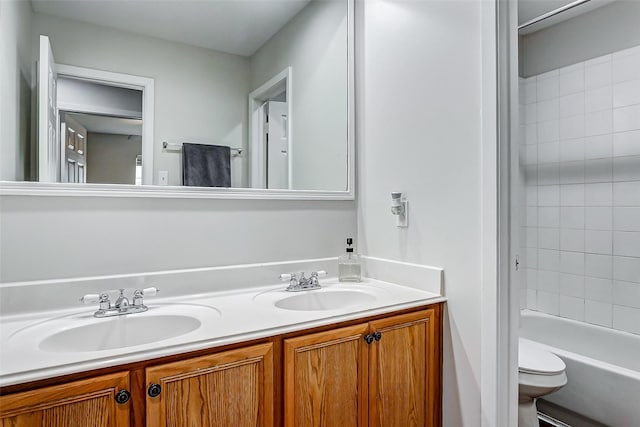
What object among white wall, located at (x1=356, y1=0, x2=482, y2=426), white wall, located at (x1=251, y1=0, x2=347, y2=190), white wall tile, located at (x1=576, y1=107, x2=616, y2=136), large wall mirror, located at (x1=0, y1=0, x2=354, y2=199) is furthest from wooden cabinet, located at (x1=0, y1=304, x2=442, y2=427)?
white wall tile, located at (x1=576, y1=107, x2=616, y2=136)

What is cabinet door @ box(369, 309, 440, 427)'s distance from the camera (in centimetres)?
124

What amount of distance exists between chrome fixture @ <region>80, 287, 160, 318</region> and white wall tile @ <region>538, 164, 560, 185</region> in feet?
8.27

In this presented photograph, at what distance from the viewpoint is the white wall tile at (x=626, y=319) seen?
2154 millimetres

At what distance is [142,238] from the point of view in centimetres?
138

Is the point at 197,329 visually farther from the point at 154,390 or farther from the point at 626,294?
the point at 626,294

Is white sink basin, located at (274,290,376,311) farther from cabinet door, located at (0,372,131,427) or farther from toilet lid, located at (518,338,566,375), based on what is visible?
toilet lid, located at (518,338,566,375)

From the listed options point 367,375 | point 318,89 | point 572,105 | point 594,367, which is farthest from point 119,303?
point 572,105

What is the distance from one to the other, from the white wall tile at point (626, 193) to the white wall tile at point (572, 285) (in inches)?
20.4

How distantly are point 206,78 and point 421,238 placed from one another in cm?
112

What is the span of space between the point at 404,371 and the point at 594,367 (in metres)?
1.16

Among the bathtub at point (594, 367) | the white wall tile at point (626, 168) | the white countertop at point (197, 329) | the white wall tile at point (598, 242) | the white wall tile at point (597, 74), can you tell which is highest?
the white wall tile at point (597, 74)

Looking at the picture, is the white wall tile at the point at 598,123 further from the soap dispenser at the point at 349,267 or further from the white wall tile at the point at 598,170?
the soap dispenser at the point at 349,267

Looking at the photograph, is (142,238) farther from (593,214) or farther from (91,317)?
(593,214)

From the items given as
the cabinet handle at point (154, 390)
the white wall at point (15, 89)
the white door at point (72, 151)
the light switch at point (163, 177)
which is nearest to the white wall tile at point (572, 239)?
the light switch at point (163, 177)
